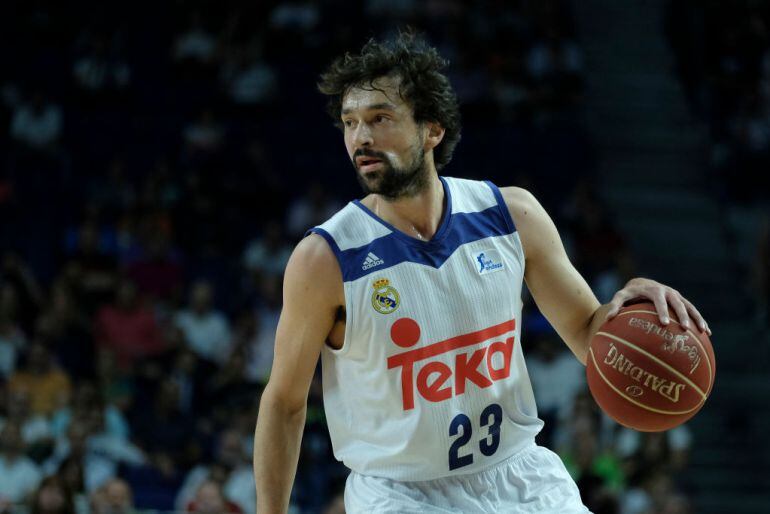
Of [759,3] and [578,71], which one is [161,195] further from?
[759,3]

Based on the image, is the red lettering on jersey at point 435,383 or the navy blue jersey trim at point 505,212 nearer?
the red lettering on jersey at point 435,383

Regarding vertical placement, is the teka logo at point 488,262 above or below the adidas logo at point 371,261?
below

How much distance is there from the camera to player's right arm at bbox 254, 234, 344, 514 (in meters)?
3.73

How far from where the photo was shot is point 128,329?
9562 mm

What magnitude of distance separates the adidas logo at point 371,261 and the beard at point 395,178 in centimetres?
22

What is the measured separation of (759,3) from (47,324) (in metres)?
8.79

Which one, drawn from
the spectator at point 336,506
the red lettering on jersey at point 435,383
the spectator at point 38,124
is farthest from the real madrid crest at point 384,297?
the spectator at point 38,124

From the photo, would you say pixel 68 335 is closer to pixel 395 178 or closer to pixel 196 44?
pixel 196 44

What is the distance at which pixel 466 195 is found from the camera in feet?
13.4

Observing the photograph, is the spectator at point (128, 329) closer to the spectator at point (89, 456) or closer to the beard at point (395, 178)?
the spectator at point (89, 456)

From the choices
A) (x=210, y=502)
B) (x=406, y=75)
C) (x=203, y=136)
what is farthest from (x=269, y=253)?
(x=406, y=75)

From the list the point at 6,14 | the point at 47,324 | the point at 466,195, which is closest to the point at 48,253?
the point at 47,324

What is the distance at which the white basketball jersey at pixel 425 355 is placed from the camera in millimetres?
3736

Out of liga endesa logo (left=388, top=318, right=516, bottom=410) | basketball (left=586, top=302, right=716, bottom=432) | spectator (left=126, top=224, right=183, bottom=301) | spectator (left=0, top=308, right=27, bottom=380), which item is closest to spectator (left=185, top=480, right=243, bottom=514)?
spectator (left=0, top=308, right=27, bottom=380)
